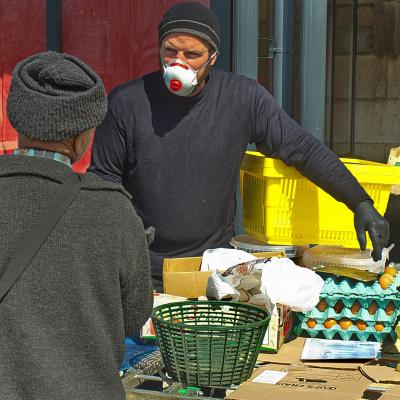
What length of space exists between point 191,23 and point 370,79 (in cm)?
847

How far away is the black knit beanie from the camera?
3.65m

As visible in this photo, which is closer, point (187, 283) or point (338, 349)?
point (338, 349)

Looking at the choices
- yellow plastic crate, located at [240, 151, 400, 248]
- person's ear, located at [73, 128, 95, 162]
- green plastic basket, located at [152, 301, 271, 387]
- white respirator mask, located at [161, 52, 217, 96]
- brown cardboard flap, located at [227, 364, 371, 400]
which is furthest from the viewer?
yellow plastic crate, located at [240, 151, 400, 248]

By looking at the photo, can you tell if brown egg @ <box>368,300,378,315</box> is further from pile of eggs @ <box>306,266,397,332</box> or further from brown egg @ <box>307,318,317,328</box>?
brown egg @ <box>307,318,317,328</box>

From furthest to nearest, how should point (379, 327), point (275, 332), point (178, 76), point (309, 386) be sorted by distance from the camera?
point (178, 76) → point (379, 327) → point (275, 332) → point (309, 386)

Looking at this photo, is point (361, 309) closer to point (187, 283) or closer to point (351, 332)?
point (351, 332)

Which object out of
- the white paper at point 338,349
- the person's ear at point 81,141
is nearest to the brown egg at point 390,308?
the white paper at point 338,349

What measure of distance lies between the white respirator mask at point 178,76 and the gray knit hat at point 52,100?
4.37 ft

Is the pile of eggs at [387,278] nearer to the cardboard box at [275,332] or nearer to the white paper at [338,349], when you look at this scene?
the white paper at [338,349]

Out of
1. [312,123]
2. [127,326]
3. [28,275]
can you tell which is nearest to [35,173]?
[28,275]

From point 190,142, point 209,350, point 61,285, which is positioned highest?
point 190,142

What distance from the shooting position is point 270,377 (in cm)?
271

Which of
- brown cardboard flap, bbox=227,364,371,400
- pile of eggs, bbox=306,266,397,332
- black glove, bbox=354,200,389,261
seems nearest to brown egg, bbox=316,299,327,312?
pile of eggs, bbox=306,266,397,332

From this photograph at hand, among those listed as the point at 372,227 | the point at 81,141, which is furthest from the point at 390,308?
the point at 81,141
